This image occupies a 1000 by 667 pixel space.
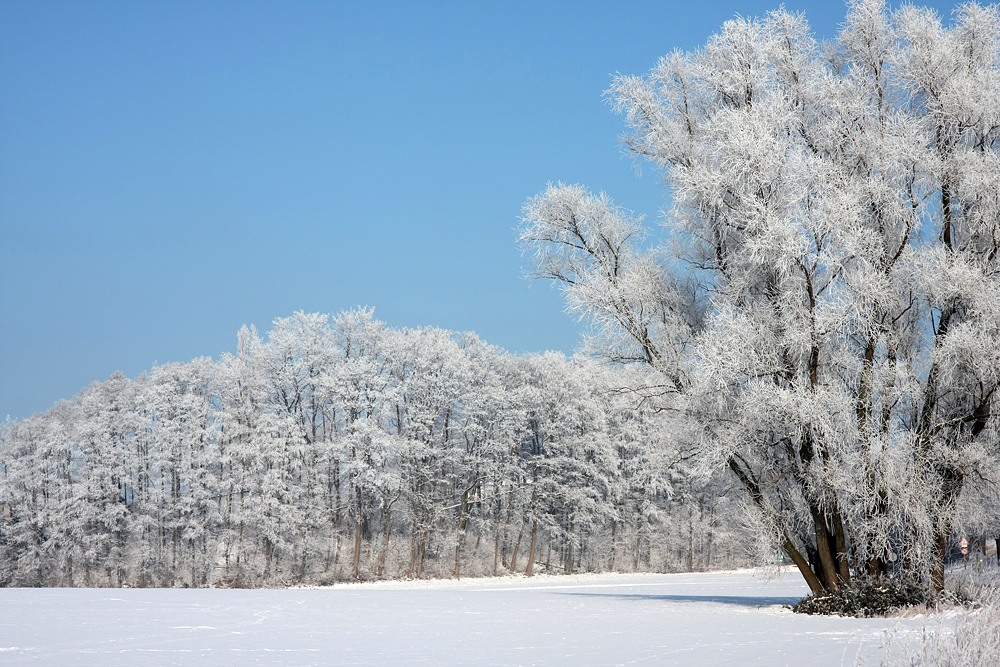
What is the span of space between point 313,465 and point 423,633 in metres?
28.6

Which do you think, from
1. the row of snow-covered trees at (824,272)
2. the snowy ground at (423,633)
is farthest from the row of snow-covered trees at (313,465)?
the row of snow-covered trees at (824,272)

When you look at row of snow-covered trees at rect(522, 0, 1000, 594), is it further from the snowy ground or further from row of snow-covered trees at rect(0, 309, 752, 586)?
row of snow-covered trees at rect(0, 309, 752, 586)

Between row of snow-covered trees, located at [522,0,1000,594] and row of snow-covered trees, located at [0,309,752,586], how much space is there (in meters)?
22.6

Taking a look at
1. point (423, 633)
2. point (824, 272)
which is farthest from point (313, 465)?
point (824, 272)

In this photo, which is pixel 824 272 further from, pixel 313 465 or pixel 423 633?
pixel 313 465

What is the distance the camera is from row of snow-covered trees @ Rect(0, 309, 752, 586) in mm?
40312

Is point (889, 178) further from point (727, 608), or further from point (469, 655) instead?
point (469, 655)

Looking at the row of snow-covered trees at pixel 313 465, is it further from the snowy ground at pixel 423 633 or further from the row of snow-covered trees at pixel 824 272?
the row of snow-covered trees at pixel 824 272

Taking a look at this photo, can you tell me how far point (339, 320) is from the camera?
144ft

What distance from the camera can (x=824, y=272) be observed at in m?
17.5

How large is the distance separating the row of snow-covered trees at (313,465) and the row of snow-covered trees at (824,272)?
22.6 metres

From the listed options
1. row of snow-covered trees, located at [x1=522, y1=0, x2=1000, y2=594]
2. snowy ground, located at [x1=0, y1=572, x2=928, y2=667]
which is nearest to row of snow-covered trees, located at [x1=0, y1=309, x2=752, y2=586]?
snowy ground, located at [x1=0, y1=572, x2=928, y2=667]

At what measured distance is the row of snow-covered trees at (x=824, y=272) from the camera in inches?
660

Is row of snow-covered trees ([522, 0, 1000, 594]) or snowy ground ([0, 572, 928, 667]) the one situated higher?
row of snow-covered trees ([522, 0, 1000, 594])
